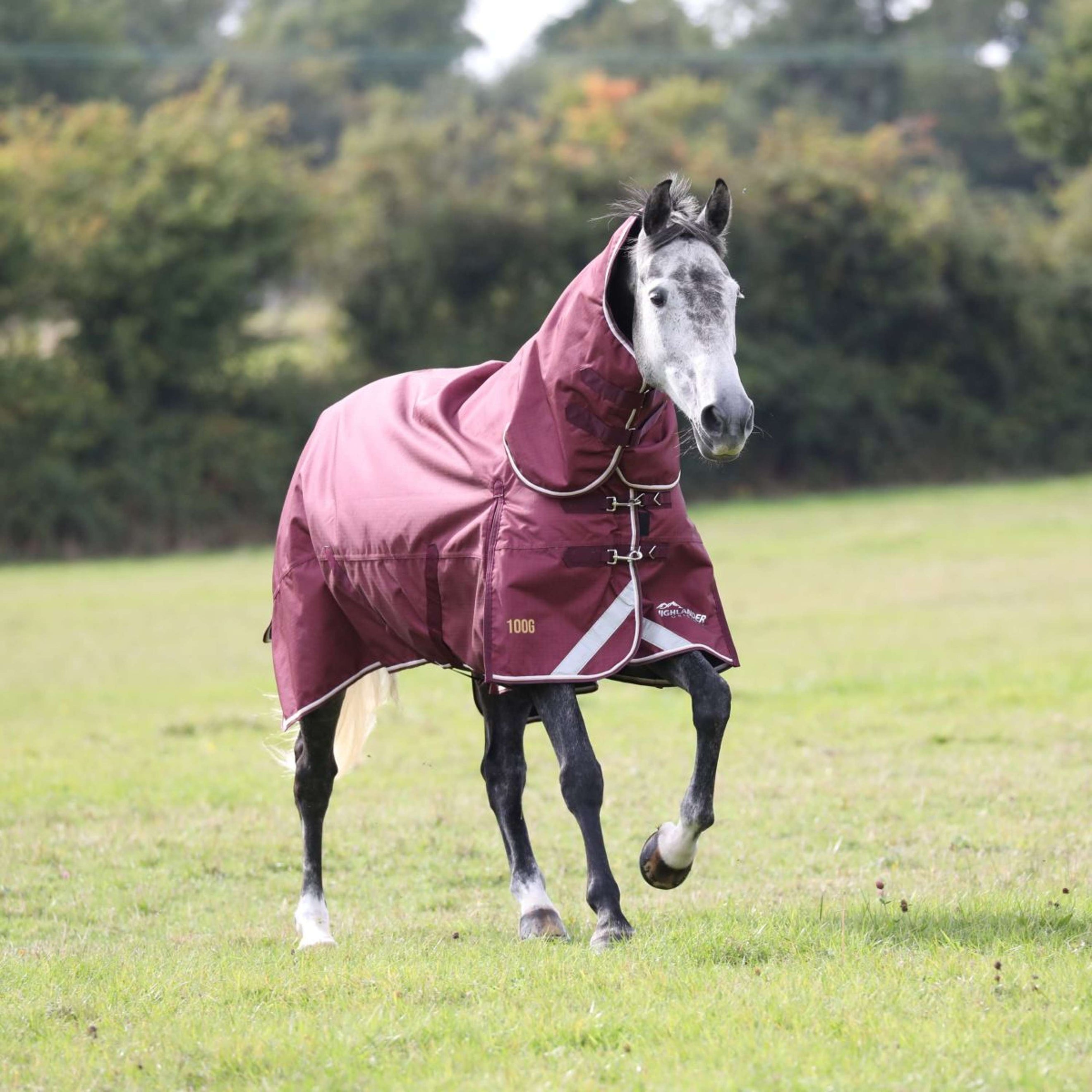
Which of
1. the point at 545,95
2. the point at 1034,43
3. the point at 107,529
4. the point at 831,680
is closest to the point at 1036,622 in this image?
the point at 831,680

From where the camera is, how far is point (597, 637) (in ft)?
16.9

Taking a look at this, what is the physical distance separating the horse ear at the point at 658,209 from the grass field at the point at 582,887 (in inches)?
89.1

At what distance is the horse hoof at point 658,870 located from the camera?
523cm

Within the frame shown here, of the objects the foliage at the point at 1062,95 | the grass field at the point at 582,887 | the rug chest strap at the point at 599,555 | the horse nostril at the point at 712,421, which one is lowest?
the foliage at the point at 1062,95

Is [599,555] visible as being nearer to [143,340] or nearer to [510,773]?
[510,773]

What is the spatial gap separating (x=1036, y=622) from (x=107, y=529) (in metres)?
18.4

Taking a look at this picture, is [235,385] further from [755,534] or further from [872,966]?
[872,966]

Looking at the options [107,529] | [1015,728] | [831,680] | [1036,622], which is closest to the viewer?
[1015,728]

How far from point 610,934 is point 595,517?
1338mm

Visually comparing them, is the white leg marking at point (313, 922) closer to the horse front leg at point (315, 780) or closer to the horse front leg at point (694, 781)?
the horse front leg at point (315, 780)

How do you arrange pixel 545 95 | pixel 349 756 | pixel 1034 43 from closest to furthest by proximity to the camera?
pixel 349 756 < pixel 1034 43 < pixel 545 95

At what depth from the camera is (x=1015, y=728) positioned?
10031 millimetres

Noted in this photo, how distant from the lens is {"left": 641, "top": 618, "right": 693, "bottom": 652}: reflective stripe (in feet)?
17.1

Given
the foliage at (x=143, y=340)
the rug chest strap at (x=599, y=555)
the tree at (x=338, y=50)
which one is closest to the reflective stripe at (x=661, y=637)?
the rug chest strap at (x=599, y=555)
